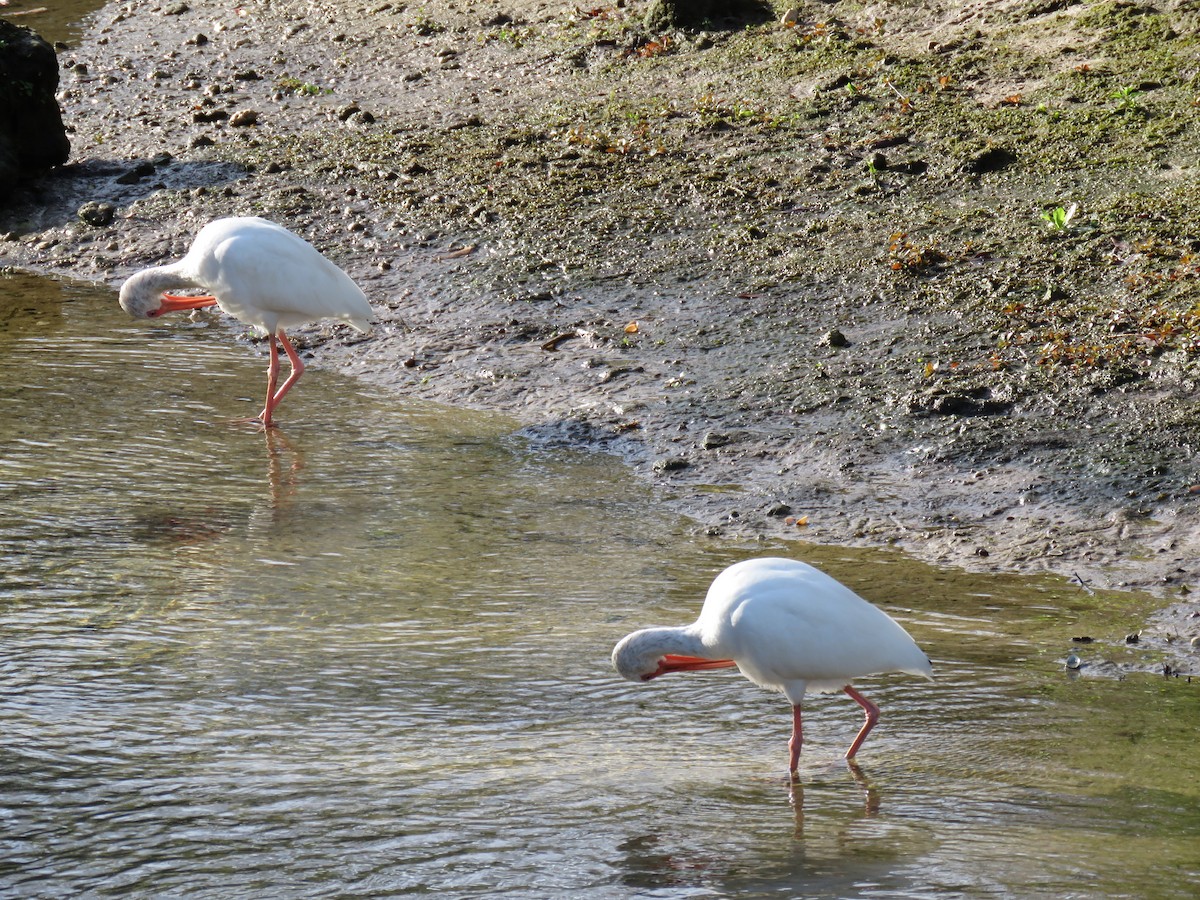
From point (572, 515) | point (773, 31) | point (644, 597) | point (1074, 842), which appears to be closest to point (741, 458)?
point (572, 515)

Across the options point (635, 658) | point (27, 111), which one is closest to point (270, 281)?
point (635, 658)

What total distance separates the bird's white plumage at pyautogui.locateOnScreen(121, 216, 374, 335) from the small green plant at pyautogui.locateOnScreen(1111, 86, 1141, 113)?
14.5 ft

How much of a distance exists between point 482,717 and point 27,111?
8095 millimetres

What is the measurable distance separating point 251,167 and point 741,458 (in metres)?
5.47

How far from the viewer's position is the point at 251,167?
10711 millimetres

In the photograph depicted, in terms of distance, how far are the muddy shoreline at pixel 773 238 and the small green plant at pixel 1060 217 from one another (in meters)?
0.03

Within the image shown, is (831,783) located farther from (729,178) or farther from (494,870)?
(729,178)

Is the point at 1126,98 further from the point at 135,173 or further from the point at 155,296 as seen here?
the point at 135,173

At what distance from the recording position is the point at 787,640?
4293mm

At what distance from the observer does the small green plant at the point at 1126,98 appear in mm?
8562

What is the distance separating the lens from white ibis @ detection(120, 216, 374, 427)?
7621 millimetres

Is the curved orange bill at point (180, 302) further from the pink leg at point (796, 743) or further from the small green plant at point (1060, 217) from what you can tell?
the pink leg at point (796, 743)

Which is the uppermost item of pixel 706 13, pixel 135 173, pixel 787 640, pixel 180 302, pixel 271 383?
pixel 706 13

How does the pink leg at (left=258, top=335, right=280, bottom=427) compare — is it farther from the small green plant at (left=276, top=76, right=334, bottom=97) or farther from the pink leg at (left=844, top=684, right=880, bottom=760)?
the small green plant at (left=276, top=76, right=334, bottom=97)
